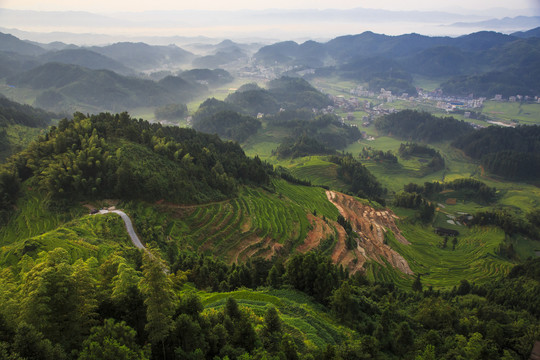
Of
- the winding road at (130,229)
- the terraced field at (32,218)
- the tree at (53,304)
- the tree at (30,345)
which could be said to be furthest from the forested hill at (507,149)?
the tree at (30,345)

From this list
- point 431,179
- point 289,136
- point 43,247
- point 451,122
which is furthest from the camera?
point 451,122

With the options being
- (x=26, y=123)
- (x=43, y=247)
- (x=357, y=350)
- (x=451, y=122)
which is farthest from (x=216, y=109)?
(x=357, y=350)

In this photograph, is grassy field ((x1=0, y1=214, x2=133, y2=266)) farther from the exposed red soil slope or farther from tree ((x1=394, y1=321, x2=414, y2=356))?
the exposed red soil slope

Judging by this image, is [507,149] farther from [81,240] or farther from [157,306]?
[157,306]

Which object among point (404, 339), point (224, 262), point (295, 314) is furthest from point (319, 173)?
point (295, 314)

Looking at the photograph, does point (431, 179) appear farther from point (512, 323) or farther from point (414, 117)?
point (512, 323)
